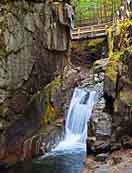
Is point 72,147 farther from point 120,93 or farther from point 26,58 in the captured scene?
point 26,58

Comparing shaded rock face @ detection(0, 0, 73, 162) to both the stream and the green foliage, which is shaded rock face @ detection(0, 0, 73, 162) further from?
the green foliage

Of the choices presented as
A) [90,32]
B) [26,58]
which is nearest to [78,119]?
[26,58]

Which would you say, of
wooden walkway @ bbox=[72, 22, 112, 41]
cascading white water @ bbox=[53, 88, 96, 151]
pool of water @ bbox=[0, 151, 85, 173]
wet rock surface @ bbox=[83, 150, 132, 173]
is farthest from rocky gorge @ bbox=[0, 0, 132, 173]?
wooden walkway @ bbox=[72, 22, 112, 41]

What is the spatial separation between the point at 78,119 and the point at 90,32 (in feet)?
42.4

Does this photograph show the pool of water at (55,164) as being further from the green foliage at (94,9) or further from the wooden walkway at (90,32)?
the green foliage at (94,9)

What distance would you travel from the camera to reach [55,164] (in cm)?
1761

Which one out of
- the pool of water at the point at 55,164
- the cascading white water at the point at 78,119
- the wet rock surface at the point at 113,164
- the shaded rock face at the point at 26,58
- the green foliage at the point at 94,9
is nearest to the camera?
the wet rock surface at the point at 113,164

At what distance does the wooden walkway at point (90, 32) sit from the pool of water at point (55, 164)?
15064 mm

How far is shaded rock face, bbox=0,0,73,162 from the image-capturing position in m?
19.8

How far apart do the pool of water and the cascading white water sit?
39.2 inches

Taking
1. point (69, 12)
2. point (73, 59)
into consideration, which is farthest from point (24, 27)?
point (73, 59)

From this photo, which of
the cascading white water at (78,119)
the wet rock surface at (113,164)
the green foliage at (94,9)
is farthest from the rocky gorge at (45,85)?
the green foliage at (94,9)

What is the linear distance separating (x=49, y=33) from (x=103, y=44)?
11007 mm

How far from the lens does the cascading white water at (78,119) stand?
19969 millimetres
